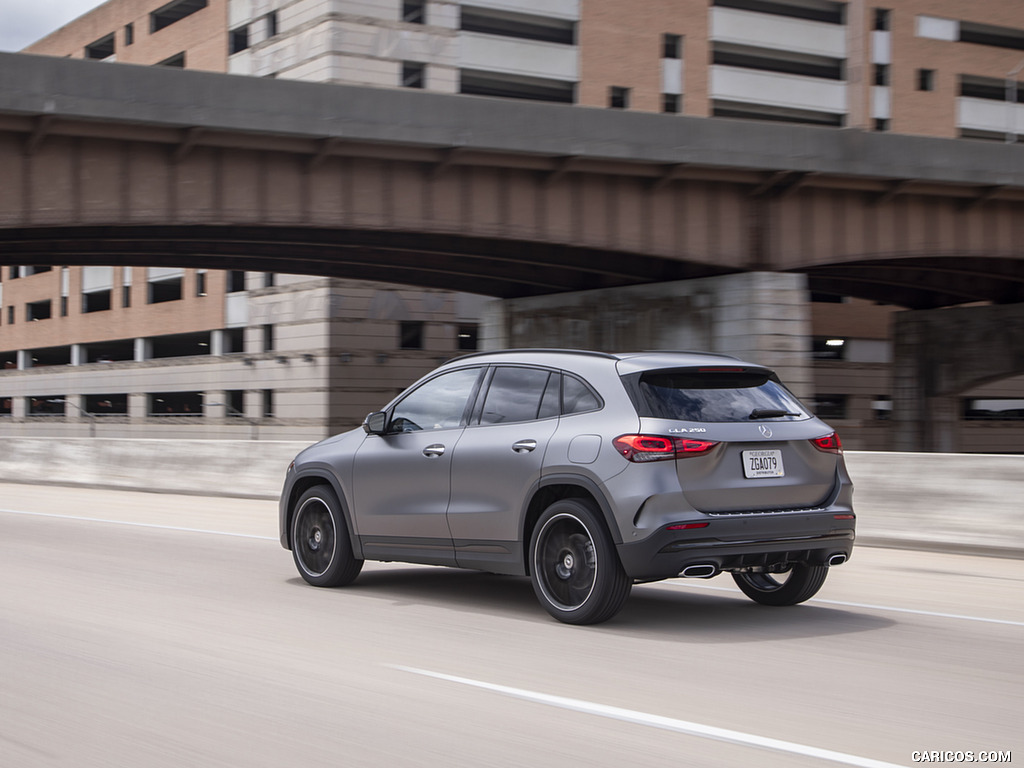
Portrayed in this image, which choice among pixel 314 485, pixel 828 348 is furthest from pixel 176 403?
pixel 314 485

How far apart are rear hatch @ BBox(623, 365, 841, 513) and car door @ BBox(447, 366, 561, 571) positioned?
30.0 inches

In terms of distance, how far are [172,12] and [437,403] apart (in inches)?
2148

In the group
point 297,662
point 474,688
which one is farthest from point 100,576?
point 474,688

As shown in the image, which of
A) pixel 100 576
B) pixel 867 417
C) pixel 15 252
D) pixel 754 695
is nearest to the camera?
pixel 754 695

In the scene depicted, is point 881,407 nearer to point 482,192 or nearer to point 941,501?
point 482,192

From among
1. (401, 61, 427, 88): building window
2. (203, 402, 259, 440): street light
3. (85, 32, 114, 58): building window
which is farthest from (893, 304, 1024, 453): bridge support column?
(85, 32, 114, 58): building window

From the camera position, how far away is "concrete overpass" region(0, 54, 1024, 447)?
21.1 metres

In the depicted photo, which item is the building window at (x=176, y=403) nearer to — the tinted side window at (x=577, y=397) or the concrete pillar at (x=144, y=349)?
the concrete pillar at (x=144, y=349)

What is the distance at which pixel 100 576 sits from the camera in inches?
397

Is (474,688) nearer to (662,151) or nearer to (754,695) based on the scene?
(754,695)

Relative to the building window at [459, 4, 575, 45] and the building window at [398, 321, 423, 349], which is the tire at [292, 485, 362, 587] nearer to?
the building window at [398, 321, 423, 349]

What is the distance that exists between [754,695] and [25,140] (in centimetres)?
1855

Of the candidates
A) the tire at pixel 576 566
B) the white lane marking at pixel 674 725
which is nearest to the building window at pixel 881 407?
the tire at pixel 576 566

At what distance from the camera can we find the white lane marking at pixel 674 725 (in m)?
4.66
